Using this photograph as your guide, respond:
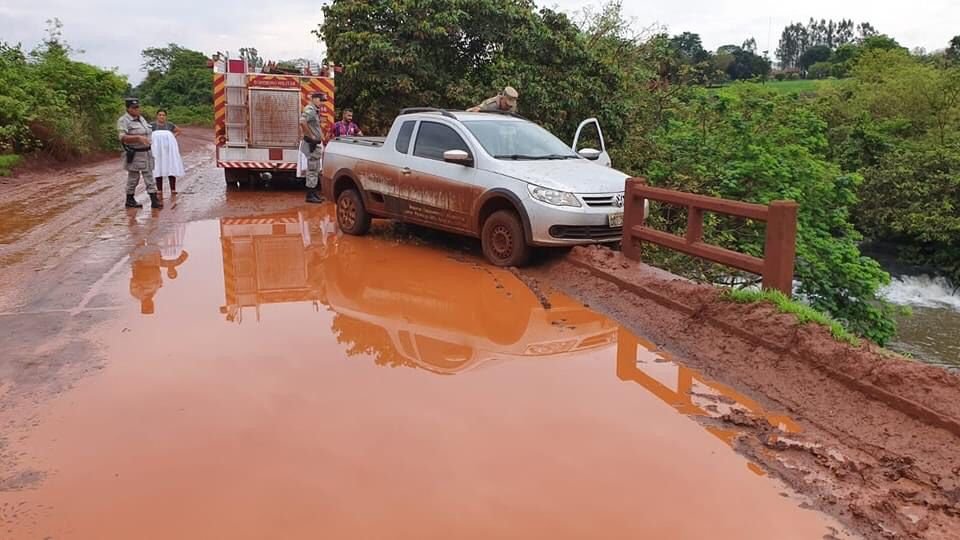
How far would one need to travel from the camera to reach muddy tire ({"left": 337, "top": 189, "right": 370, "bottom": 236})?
36.1 ft

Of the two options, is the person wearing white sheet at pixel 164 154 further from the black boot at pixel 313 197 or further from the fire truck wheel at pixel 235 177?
the black boot at pixel 313 197

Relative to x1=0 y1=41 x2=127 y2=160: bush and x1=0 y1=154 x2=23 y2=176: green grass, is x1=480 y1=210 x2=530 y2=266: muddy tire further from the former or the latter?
x1=0 y1=41 x2=127 y2=160: bush

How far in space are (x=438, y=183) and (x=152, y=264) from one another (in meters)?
3.48

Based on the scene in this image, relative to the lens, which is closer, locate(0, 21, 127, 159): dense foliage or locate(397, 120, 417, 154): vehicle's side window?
locate(397, 120, 417, 154): vehicle's side window

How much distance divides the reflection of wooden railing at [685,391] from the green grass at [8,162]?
16889mm

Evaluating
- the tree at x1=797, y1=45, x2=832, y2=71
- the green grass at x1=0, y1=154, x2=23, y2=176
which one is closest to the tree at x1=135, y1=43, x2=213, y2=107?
the green grass at x1=0, y1=154, x2=23, y2=176

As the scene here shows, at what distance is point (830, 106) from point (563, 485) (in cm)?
2807

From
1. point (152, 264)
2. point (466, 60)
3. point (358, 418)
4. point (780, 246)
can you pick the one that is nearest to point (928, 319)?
point (466, 60)

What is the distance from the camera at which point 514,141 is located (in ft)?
31.9

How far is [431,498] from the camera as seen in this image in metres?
3.75

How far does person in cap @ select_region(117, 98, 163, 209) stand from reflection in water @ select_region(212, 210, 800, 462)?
12.8ft

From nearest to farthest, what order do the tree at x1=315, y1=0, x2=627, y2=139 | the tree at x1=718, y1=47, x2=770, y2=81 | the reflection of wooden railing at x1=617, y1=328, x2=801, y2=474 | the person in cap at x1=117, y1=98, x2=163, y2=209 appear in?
the reflection of wooden railing at x1=617, y1=328, x2=801, y2=474, the person in cap at x1=117, y1=98, x2=163, y2=209, the tree at x1=315, y1=0, x2=627, y2=139, the tree at x1=718, y1=47, x2=770, y2=81

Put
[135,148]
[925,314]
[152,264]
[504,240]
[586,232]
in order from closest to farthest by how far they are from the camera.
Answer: [586,232] → [504,240] → [152,264] → [135,148] → [925,314]

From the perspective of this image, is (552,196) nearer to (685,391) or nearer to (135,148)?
(685,391)
